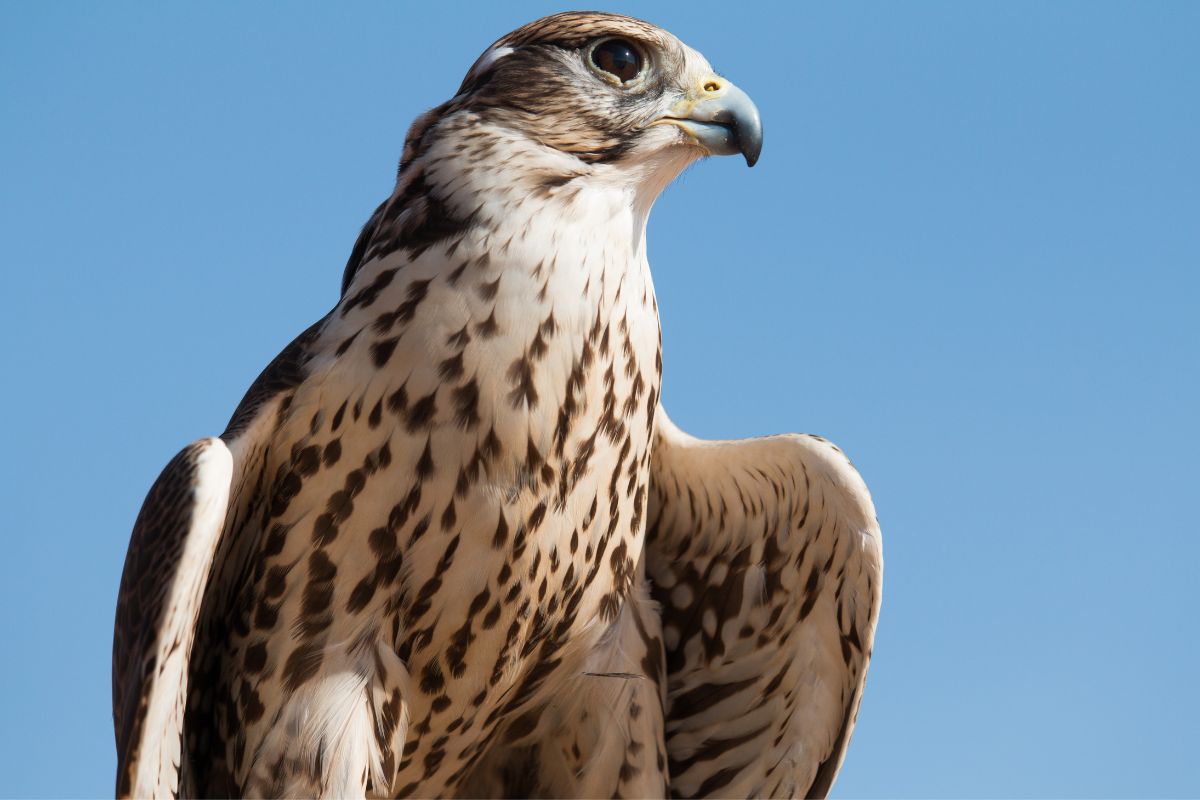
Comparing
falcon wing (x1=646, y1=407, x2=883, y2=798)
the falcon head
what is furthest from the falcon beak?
falcon wing (x1=646, y1=407, x2=883, y2=798)

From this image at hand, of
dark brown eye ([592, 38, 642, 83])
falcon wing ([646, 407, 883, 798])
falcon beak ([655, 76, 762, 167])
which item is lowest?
falcon wing ([646, 407, 883, 798])

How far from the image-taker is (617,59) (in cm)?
341

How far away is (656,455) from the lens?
3859mm

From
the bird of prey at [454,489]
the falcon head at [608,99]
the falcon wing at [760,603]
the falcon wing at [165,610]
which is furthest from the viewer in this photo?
the falcon wing at [760,603]

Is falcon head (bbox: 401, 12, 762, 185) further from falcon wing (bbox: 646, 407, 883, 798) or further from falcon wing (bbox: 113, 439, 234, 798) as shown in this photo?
falcon wing (bbox: 113, 439, 234, 798)

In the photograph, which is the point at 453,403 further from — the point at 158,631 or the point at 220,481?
the point at 158,631

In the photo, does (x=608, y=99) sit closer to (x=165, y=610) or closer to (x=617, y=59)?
(x=617, y=59)

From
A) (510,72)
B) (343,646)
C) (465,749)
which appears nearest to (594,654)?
(465,749)

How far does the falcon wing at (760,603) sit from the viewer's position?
3.79 meters

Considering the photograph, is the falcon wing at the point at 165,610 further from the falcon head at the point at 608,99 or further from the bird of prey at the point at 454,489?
the falcon head at the point at 608,99

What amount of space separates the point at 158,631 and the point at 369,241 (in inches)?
41.5

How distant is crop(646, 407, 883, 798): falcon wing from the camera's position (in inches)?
149

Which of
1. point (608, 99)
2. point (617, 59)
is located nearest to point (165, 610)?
point (608, 99)

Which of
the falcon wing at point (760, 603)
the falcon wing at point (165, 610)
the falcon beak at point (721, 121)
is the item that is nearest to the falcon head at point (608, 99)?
the falcon beak at point (721, 121)
